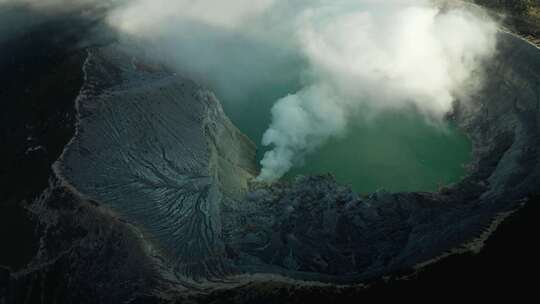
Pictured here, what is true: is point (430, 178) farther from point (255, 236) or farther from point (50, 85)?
point (50, 85)

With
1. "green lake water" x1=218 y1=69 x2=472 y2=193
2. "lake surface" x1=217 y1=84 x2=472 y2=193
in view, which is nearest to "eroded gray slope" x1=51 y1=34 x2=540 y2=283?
"lake surface" x1=217 y1=84 x2=472 y2=193

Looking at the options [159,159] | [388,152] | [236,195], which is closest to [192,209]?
[236,195]

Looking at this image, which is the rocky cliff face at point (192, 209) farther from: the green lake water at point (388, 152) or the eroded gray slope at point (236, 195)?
the green lake water at point (388, 152)

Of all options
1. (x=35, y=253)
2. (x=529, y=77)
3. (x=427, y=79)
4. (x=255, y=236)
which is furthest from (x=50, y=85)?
(x=529, y=77)

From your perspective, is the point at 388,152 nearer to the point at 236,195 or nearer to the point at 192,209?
the point at 236,195

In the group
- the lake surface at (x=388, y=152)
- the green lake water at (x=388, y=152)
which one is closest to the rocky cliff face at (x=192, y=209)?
the lake surface at (x=388, y=152)

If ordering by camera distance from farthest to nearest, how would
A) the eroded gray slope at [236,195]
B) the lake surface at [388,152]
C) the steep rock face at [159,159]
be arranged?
the lake surface at [388,152], the steep rock face at [159,159], the eroded gray slope at [236,195]
